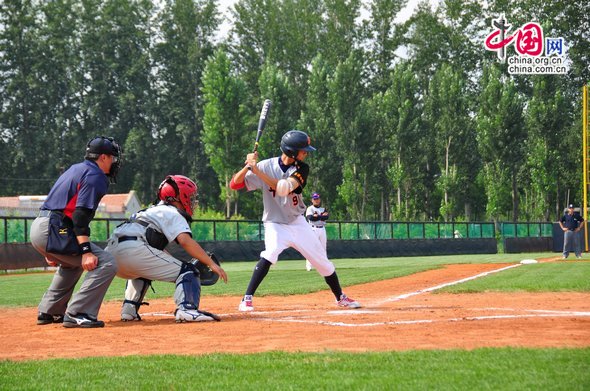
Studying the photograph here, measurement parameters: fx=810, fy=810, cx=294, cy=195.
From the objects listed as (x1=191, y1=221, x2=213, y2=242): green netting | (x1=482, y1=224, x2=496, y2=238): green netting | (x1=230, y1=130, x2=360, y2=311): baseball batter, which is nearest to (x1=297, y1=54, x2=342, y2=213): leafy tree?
(x1=482, y1=224, x2=496, y2=238): green netting

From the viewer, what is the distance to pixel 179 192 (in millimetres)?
8797

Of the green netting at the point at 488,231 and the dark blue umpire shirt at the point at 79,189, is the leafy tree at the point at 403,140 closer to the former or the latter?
the green netting at the point at 488,231

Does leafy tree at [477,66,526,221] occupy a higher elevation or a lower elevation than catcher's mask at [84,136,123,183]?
higher

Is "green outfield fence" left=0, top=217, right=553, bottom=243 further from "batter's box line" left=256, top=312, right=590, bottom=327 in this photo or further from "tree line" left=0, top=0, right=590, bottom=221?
"batter's box line" left=256, top=312, right=590, bottom=327

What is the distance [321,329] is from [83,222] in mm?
2542

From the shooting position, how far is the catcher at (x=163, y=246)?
8.52 metres

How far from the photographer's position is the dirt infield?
21.6 ft

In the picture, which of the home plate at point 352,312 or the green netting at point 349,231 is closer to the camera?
the home plate at point 352,312

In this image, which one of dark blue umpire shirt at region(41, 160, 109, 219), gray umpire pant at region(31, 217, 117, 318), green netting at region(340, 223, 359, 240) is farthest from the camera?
green netting at region(340, 223, 359, 240)

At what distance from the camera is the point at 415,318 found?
8.70 meters

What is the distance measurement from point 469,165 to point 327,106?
1515 cm

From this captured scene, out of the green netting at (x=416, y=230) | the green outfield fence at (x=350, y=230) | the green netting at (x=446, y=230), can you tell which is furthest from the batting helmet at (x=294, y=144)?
the green netting at (x=446, y=230)

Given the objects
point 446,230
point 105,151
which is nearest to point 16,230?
point 105,151

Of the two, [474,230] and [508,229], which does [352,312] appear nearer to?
[474,230]
